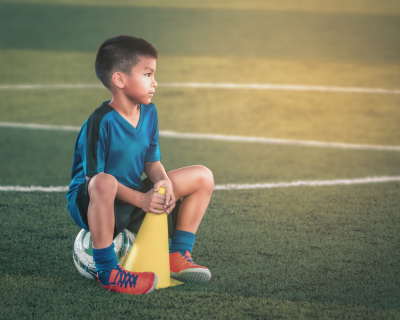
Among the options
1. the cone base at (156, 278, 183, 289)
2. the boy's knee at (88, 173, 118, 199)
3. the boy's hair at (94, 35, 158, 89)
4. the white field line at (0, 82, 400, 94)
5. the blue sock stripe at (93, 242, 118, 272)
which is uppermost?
the white field line at (0, 82, 400, 94)

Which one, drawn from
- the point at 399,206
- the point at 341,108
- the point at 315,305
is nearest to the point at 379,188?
the point at 399,206

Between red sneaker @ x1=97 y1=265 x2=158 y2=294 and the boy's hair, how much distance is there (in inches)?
31.1

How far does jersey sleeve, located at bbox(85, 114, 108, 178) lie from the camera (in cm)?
Result: 212

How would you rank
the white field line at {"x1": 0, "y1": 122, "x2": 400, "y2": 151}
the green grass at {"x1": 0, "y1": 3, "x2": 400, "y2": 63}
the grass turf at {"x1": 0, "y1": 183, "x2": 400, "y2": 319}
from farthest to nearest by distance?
the green grass at {"x1": 0, "y1": 3, "x2": 400, "y2": 63} < the white field line at {"x1": 0, "y1": 122, "x2": 400, "y2": 151} < the grass turf at {"x1": 0, "y1": 183, "x2": 400, "y2": 319}

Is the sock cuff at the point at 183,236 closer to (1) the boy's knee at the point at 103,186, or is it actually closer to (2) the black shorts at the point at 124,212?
(2) the black shorts at the point at 124,212

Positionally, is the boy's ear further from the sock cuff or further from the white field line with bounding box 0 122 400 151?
the white field line with bounding box 0 122 400 151

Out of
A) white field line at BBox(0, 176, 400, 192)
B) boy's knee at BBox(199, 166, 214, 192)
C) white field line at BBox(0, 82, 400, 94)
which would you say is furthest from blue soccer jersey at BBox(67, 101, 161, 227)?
white field line at BBox(0, 82, 400, 94)

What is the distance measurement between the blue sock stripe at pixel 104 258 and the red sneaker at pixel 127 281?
2 centimetres

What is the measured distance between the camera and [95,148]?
213cm

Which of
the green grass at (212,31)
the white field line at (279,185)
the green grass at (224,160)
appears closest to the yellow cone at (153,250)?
the white field line at (279,185)

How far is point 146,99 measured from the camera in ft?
7.31

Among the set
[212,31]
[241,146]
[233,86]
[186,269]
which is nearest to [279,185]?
[241,146]

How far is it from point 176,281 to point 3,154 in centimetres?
292

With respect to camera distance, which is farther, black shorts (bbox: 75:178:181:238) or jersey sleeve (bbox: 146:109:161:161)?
jersey sleeve (bbox: 146:109:161:161)
